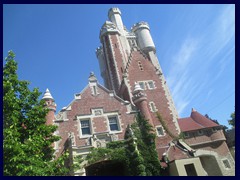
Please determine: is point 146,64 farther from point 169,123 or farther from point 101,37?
point 101,37

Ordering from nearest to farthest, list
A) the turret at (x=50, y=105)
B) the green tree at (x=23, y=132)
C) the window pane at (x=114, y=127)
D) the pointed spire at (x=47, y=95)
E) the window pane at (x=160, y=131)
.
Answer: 1. the green tree at (x=23, y=132)
2. the turret at (x=50, y=105)
3. the window pane at (x=114, y=127)
4. the pointed spire at (x=47, y=95)
5. the window pane at (x=160, y=131)

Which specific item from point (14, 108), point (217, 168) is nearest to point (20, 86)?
point (14, 108)

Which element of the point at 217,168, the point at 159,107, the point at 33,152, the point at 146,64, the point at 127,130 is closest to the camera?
→ the point at 33,152

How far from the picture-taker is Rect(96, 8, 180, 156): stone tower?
23797 millimetres

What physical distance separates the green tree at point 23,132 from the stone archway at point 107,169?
3895 millimetres

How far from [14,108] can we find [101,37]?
26.3 m

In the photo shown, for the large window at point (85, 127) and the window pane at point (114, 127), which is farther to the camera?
the window pane at point (114, 127)

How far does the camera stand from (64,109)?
21.7 meters

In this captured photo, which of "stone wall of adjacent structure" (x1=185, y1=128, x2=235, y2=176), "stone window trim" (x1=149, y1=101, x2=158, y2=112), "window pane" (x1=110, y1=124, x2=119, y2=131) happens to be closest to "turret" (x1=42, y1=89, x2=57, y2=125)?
"window pane" (x1=110, y1=124, x2=119, y2=131)

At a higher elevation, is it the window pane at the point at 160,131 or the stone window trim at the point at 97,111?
the stone window trim at the point at 97,111

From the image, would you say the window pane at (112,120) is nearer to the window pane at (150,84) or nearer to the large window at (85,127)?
the large window at (85,127)

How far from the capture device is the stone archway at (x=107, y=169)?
19752mm

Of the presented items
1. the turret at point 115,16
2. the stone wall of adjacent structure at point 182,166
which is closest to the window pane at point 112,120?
the stone wall of adjacent structure at point 182,166

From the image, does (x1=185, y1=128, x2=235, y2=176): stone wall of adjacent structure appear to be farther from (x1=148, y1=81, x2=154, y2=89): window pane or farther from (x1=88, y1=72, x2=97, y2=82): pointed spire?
(x1=88, y1=72, x2=97, y2=82): pointed spire
